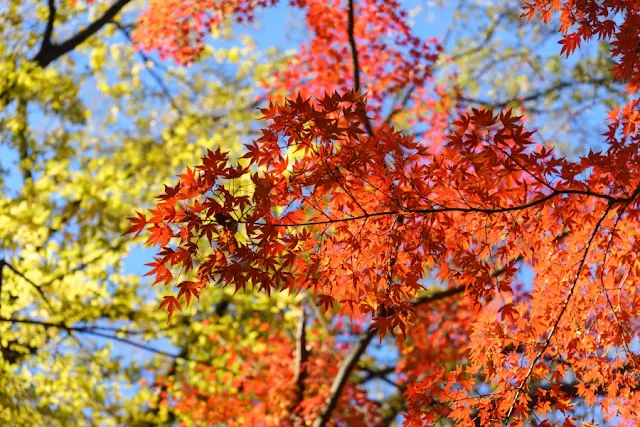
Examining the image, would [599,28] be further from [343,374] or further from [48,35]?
[48,35]

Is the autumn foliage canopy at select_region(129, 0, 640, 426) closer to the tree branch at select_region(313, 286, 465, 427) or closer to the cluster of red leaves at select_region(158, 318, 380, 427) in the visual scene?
the tree branch at select_region(313, 286, 465, 427)

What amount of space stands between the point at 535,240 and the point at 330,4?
684cm

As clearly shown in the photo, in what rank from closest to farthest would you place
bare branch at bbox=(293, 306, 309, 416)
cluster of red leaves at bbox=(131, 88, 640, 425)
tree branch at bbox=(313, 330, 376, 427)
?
1. cluster of red leaves at bbox=(131, 88, 640, 425)
2. tree branch at bbox=(313, 330, 376, 427)
3. bare branch at bbox=(293, 306, 309, 416)

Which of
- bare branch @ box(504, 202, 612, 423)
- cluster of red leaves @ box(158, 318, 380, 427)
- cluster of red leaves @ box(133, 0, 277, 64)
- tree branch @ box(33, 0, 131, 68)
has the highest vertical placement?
cluster of red leaves @ box(133, 0, 277, 64)

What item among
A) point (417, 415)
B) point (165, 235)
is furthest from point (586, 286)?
point (165, 235)

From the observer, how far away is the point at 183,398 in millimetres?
9320

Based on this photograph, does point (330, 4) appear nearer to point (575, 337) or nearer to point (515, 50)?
point (515, 50)

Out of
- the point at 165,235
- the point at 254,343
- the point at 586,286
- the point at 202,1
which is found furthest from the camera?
the point at 254,343

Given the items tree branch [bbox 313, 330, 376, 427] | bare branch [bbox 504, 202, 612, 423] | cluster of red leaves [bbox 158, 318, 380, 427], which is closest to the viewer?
bare branch [bbox 504, 202, 612, 423]

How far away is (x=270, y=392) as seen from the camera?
27.0 ft

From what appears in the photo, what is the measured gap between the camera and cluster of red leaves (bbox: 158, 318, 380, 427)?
807 centimetres

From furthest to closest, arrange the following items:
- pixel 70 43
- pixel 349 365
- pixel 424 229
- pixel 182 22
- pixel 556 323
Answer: pixel 182 22
pixel 70 43
pixel 349 365
pixel 556 323
pixel 424 229

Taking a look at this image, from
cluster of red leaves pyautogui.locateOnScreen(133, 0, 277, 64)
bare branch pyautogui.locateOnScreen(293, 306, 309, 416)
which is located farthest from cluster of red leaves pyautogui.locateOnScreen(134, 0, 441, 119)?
bare branch pyautogui.locateOnScreen(293, 306, 309, 416)

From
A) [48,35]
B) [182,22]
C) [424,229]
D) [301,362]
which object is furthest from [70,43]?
[424,229]
